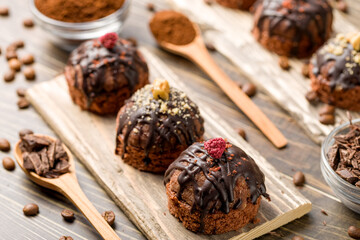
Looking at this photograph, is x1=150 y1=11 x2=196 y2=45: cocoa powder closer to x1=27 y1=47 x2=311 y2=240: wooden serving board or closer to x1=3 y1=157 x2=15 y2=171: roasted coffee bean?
x1=27 y1=47 x2=311 y2=240: wooden serving board

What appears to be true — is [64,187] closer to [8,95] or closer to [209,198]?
[209,198]

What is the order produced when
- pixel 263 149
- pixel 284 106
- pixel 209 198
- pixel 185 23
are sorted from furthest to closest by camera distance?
pixel 185 23
pixel 284 106
pixel 263 149
pixel 209 198

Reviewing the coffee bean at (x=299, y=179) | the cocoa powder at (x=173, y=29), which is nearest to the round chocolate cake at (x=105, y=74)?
the cocoa powder at (x=173, y=29)

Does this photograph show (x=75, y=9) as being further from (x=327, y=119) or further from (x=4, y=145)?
(x=327, y=119)

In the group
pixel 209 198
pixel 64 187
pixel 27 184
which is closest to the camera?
pixel 209 198

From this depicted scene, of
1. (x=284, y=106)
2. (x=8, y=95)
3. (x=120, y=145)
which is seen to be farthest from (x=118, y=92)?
(x=284, y=106)

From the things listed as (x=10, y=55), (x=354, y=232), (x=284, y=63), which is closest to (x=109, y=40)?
(x=10, y=55)
